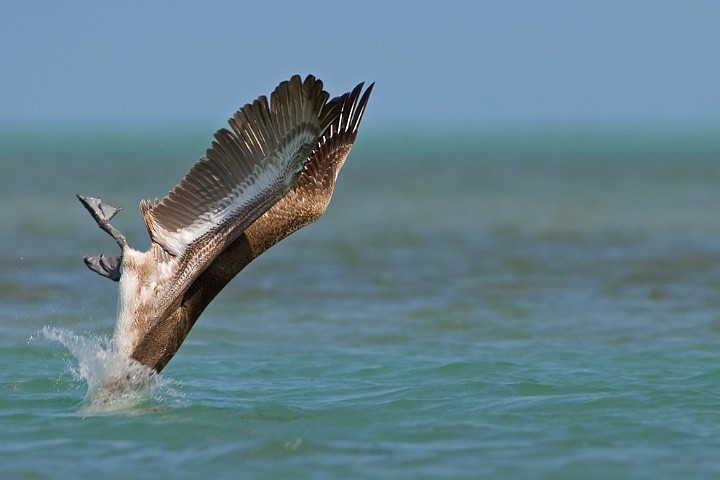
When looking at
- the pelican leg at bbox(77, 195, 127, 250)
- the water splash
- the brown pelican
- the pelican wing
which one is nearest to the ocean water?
the water splash

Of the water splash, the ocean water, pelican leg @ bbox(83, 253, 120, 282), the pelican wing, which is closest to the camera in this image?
the ocean water

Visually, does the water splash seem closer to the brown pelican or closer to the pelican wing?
the brown pelican

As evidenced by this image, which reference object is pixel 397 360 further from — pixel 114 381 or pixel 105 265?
pixel 105 265

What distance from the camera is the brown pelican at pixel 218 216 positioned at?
6938 mm

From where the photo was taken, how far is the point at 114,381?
7.65 meters

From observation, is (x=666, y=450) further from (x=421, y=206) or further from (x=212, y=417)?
(x=421, y=206)

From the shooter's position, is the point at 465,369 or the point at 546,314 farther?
the point at 546,314

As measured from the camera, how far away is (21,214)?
68.2ft

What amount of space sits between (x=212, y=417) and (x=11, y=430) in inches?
43.6

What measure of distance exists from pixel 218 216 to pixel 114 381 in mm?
1227

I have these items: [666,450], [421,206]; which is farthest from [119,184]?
[666,450]

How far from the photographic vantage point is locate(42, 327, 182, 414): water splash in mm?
7602

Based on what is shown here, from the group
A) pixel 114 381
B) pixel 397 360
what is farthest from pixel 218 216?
pixel 397 360

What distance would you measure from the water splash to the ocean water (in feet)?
0.08
